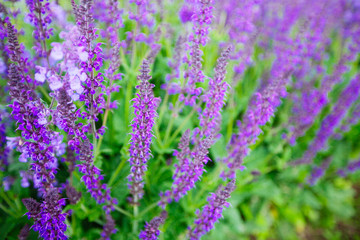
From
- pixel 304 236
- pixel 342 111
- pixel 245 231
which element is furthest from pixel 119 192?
pixel 304 236

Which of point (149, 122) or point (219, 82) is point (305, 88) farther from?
point (149, 122)

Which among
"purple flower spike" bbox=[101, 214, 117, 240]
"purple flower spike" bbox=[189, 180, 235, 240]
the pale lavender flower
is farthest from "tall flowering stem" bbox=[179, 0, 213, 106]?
the pale lavender flower

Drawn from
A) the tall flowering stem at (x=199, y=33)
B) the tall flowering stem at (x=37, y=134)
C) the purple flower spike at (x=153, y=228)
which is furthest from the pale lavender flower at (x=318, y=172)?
the tall flowering stem at (x=37, y=134)

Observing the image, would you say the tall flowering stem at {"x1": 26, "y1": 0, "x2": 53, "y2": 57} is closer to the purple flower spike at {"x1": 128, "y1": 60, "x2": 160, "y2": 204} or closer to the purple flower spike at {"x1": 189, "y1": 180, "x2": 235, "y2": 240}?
the purple flower spike at {"x1": 128, "y1": 60, "x2": 160, "y2": 204}

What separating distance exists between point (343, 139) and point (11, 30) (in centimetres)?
598

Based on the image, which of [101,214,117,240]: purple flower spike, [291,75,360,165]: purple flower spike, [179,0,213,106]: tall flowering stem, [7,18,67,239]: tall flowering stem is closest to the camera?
[7,18,67,239]: tall flowering stem

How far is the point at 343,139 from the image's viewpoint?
532cm

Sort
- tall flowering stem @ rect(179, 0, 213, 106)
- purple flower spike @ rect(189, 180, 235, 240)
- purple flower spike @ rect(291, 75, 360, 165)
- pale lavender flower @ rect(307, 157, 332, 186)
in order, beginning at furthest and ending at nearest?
pale lavender flower @ rect(307, 157, 332, 186) < purple flower spike @ rect(291, 75, 360, 165) < tall flowering stem @ rect(179, 0, 213, 106) < purple flower spike @ rect(189, 180, 235, 240)

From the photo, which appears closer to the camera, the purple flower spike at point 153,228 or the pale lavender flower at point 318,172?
the purple flower spike at point 153,228

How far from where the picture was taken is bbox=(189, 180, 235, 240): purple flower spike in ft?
6.28

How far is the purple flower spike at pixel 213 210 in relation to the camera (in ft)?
6.28

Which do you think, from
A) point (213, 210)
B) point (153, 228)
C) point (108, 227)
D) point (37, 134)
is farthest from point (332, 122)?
point (37, 134)

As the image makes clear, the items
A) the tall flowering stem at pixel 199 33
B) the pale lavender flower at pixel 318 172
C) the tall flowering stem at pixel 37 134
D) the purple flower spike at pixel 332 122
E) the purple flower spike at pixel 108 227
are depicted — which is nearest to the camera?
the tall flowering stem at pixel 37 134

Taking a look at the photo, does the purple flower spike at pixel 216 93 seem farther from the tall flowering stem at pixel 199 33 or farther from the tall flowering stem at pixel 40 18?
the tall flowering stem at pixel 40 18
